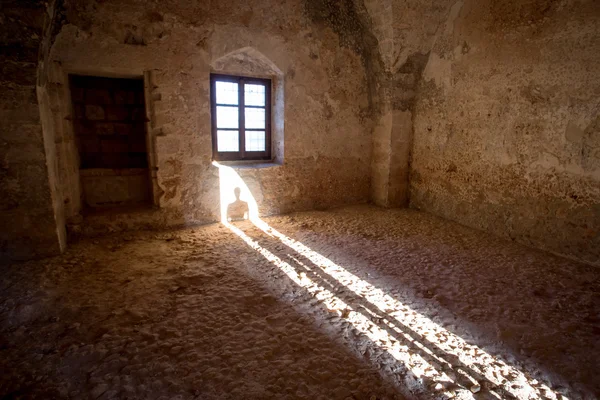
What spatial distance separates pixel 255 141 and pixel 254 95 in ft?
1.90

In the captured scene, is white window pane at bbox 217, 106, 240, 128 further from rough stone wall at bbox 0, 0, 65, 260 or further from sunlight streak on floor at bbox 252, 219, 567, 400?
sunlight streak on floor at bbox 252, 219, 567, 400

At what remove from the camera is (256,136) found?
14.4 feet

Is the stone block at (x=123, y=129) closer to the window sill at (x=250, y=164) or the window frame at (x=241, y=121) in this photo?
the window frame at (x=241, y=121)

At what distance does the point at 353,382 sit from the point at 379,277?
3.93ft

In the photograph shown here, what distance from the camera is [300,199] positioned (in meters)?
4.54

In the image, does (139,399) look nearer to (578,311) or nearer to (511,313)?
(511,313)

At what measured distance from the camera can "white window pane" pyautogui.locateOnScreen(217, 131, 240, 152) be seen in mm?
4156

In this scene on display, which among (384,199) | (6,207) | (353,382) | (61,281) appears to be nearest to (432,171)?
(384,199)

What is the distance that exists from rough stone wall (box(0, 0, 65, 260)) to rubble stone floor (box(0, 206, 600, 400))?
9.8 inches

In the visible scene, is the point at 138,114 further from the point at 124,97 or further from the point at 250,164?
the point at 250,164

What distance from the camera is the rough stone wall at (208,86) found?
3.18 meters

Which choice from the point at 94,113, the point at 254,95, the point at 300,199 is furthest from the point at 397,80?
the point at 94,113

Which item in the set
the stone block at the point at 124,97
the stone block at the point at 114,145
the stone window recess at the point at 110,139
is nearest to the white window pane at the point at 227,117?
the stone window recess at the point at 110,139

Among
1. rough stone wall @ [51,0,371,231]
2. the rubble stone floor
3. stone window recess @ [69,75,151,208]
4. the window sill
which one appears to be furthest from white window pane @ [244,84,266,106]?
the rubble stone floor
